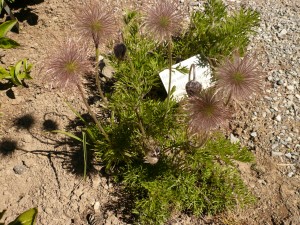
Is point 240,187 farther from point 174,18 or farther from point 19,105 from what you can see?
point 19,105

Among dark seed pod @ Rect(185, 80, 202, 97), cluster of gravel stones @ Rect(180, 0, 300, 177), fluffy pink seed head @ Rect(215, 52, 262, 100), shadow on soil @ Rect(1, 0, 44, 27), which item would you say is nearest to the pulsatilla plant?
dark seed pod @ Rect(185, 80, 202, 97)

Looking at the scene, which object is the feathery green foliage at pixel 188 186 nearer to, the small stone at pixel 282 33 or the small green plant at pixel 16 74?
the small green plant at pixel 16 74

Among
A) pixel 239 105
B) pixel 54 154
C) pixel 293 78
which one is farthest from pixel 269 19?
pixel 54 154

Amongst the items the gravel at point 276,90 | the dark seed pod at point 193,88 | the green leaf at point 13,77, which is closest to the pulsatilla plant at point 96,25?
the dark seed pod at point 193,88

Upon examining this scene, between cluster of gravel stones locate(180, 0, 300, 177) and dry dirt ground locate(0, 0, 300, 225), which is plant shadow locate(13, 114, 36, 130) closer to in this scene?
dry dirt ground locate(0, 0, 300, 225)

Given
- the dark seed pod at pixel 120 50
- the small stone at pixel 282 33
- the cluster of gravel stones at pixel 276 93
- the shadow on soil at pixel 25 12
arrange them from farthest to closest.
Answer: the small stone at pixel 282 33 → the shadow on soil at pixel 25 12 → the cluster of gravel stones at pixel 276 93 → the dark seed pod at pixel 120 50

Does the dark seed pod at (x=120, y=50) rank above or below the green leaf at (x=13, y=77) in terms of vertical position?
above
